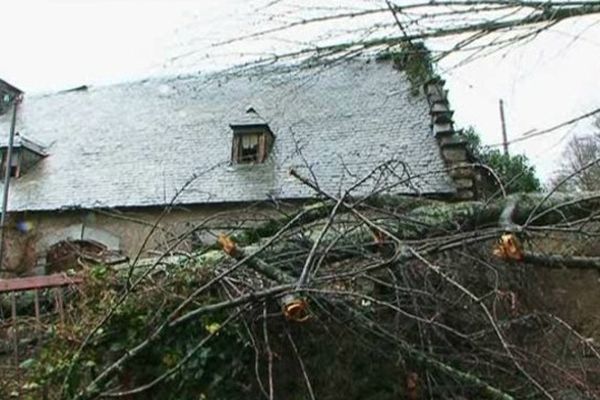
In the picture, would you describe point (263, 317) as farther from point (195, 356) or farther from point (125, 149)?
point (125, 149)

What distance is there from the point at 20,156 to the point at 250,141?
4.60 meters

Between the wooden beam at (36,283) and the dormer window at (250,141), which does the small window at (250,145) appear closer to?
the dormer window at (250,141)

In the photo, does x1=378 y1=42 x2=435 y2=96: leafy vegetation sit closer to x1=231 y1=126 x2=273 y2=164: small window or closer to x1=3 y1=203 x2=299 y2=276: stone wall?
x1=3 y1=203 x2=299 y2=276: stone wall

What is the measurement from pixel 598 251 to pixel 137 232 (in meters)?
8.46

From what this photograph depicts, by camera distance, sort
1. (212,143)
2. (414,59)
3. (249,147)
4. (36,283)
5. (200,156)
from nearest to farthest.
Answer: (414,59) < (36,283) < (249,147) < (200,156) < (212,143)

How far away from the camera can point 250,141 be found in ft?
39.7

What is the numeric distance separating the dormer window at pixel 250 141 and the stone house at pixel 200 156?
0.07ft

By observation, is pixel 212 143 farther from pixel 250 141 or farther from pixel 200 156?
pixel 250 141

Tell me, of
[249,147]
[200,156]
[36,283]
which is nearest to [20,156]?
[200,156]

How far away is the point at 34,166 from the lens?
12.9m

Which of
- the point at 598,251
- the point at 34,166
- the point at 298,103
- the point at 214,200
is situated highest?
the point at 298,103

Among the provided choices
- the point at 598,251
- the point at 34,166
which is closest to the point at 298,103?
the point at 34,166

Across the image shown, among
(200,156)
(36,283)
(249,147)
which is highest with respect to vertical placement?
→ (249,147)

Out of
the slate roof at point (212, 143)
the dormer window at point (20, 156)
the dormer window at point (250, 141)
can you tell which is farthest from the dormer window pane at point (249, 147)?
the dormer window at point (20, 156)
